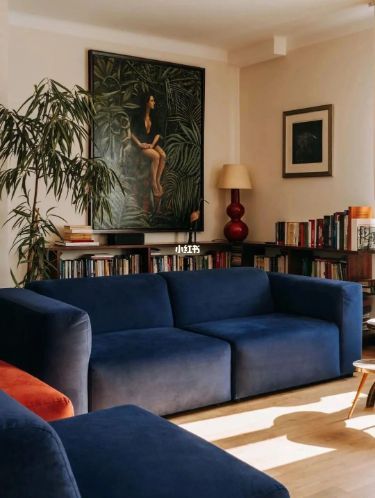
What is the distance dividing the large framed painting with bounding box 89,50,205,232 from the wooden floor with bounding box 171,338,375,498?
105 inches

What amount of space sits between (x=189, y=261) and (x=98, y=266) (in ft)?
3.26

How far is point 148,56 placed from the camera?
6.25 metres

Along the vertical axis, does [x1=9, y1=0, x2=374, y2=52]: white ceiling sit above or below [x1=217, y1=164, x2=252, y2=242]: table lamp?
above

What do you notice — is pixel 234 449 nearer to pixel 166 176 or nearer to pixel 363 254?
pixel 363 254

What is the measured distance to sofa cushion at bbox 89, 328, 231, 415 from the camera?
3383 millimetres

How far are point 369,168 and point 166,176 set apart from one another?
6.31ft

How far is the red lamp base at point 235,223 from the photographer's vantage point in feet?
21.5

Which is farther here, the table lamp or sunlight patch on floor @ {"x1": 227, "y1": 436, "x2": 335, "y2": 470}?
the table lamp

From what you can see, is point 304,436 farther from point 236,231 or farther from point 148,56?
point 148,56

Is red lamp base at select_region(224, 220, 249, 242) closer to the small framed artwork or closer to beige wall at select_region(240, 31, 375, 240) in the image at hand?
beige wall at select_region(240, 31, 375, 240)

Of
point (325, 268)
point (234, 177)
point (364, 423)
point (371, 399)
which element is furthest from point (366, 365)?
point (234, 177)

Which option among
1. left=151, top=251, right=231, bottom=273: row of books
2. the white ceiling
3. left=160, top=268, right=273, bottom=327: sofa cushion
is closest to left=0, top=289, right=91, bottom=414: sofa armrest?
left=160, top=268, right=273, bottom=327: sofa cushion

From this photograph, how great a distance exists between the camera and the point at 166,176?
251 inches

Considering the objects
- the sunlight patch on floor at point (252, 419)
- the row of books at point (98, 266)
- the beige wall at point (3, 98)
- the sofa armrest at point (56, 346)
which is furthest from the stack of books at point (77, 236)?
the sunlight patch on floor at point (252, 419)
